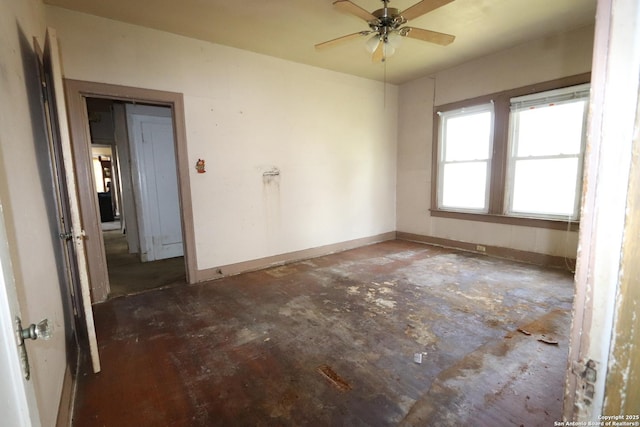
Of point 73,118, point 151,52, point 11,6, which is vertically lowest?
point 73,118

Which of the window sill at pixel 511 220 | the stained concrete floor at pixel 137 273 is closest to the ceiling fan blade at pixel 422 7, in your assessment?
the window sill at pixel 511 220

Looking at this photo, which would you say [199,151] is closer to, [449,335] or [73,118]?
[73,118]

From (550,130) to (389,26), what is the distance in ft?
8.68

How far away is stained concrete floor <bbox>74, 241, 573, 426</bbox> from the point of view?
1.59m

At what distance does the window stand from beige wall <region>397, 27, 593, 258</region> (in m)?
0.23

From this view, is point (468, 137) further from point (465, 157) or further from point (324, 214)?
point (324, 214)

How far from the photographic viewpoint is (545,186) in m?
3.82

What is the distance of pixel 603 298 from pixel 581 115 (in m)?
4.14

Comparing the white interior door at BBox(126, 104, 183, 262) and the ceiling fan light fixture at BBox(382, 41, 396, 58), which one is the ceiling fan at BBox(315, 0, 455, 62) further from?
the white interior door at BBox(126, 104, 183, 262)

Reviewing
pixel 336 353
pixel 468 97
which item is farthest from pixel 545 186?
pixel 336 353

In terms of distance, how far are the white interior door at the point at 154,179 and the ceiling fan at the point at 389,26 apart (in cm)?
299

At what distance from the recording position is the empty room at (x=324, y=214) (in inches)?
24.7

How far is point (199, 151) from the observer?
3443 mm

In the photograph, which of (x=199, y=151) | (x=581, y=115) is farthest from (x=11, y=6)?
(x=581, y=115)
